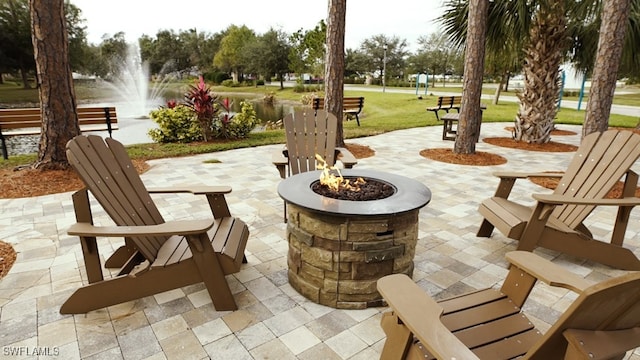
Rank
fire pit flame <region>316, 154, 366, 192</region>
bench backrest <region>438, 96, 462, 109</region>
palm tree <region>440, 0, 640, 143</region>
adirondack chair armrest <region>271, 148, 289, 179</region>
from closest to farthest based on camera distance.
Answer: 1. fire pit flame <region>316, 154, 366, 192</region>
2. adirondack chair armrest <region>271, 148, 289, 179</region>
3. palm tree <region>440, 0, 640, 143</region>
4. bench backrest <region>438, 96, 462, 109</region>

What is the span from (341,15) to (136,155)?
460cm

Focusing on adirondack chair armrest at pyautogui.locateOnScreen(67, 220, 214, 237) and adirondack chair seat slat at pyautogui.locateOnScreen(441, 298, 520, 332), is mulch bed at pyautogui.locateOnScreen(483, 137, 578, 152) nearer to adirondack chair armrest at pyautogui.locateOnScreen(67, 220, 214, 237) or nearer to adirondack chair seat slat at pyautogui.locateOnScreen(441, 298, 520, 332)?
adirondack chair seat slat at pyautogui.locateOnScreen(441, 298, 520, 332)

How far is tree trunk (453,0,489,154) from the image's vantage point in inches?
243

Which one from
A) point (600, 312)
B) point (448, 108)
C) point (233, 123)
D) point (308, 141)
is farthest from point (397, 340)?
point (448, 108)

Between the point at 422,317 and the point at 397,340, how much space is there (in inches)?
9.5

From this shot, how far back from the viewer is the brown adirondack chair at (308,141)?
3.90 meters

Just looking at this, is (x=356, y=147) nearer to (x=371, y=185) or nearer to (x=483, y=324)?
(x=371, y=185)

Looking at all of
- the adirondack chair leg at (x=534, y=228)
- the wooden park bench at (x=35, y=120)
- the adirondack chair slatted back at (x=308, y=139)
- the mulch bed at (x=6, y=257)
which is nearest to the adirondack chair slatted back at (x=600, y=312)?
the adirondack chair leg at (x=534, y=228)

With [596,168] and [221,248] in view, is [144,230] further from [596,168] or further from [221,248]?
[596,168]

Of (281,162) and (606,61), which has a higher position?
(606,61)

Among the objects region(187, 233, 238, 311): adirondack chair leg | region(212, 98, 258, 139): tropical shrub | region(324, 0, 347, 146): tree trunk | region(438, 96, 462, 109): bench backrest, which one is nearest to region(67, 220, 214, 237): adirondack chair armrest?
region(187, 233, 238, 311): adirondack chair leg

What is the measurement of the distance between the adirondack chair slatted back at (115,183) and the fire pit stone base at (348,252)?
3.19 ft

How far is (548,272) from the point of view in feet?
4.70

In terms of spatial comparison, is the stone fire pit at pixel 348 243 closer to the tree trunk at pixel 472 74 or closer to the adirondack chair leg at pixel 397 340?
the adirondack chair leg at pixel 397 340
